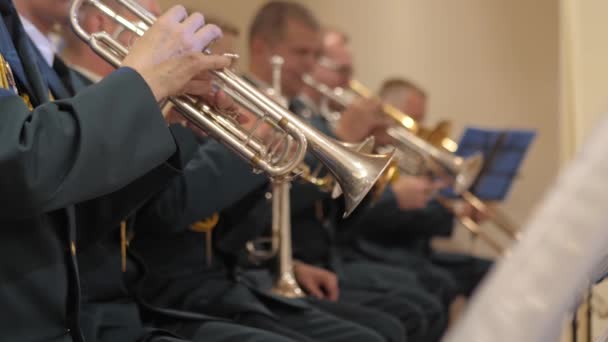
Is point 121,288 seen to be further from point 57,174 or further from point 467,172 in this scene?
→ point 467,172

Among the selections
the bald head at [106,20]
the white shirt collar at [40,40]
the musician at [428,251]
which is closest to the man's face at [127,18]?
the bald head at [106,20]

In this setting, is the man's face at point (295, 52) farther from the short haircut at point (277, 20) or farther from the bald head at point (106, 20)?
the bald head at point (106, 20)

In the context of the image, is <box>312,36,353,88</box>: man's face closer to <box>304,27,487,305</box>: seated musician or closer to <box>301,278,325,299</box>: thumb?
<box>304,27,487,305</box>: seated musician

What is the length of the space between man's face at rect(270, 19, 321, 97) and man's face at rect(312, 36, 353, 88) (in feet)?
1.98

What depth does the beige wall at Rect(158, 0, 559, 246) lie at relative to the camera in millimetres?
5430

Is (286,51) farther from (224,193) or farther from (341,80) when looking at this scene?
(224,193)

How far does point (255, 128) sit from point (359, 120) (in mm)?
966

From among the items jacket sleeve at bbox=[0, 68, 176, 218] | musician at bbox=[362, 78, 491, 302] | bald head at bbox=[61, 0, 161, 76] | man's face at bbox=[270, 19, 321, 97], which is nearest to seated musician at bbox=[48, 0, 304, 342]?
bald head at bbox=[61, 0, 161, 76]

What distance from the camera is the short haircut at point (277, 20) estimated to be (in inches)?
121

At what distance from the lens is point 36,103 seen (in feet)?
4.69

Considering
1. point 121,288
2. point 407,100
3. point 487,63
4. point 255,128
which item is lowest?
point 121,288

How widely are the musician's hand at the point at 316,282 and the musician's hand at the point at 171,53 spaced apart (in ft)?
3.71

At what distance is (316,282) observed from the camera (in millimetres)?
2414

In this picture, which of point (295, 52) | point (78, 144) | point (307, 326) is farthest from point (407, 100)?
point (78, 144)
